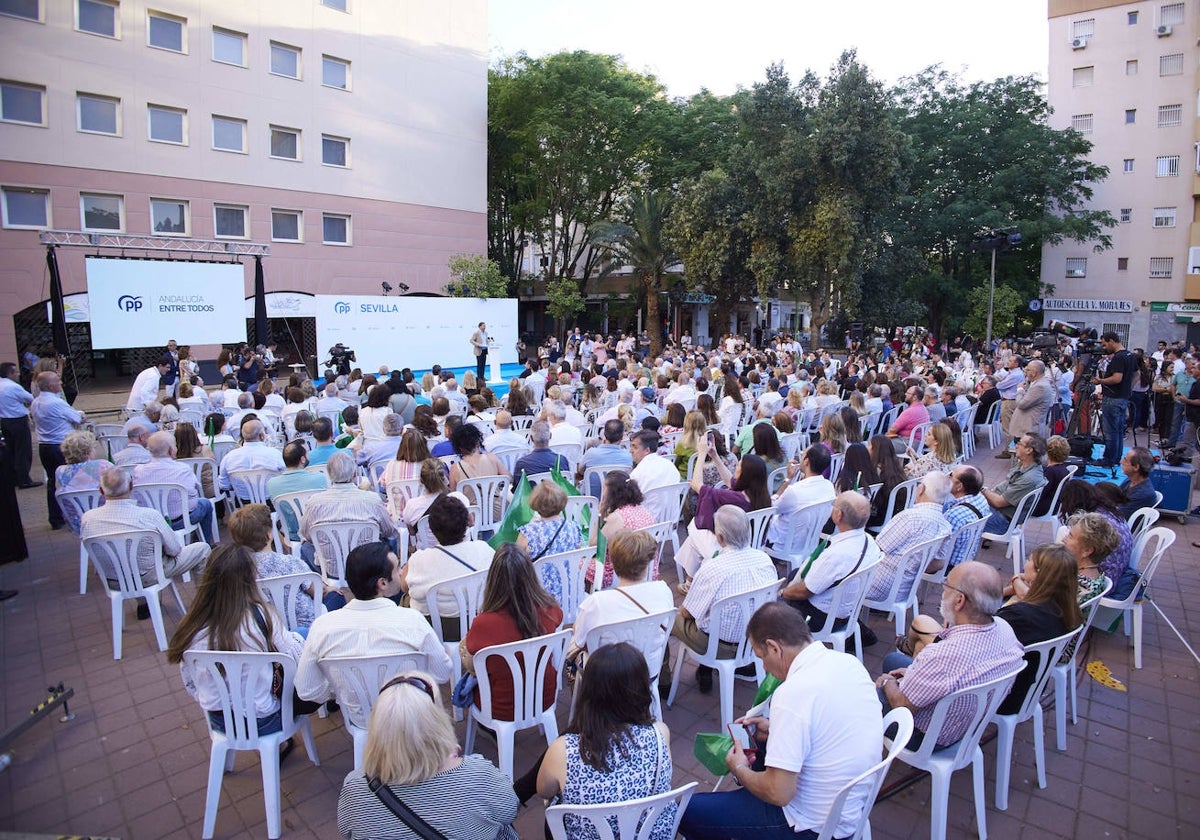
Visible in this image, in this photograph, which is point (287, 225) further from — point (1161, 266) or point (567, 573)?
point (1161, 266)

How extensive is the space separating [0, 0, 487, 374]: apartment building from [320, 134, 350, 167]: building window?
47 millimetres

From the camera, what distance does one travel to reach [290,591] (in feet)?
10.6

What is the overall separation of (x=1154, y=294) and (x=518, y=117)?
27342 mm

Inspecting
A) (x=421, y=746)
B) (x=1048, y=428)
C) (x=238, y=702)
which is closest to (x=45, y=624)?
(x=238, y=702)

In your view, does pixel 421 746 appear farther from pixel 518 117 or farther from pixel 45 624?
pixel 518 117

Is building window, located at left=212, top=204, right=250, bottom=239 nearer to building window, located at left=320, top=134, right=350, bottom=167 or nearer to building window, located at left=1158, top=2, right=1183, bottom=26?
building window, located at left=320, top=134, right=350, bottom=167

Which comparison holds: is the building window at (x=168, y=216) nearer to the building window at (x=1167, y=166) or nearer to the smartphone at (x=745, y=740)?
the smartphone at (x=745, y=740)

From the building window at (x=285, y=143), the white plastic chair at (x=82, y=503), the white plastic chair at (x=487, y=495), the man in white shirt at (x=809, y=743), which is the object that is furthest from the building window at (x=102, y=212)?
the man in white shirt at (x=809, y=743)

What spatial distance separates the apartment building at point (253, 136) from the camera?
16.2m

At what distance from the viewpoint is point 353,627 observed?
2516 millimetres

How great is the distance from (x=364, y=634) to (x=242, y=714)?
23.4 inches

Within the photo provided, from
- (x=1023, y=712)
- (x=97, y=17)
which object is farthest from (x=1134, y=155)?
(x=97, y=17)

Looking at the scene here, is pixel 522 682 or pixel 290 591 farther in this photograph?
pixel 290 591

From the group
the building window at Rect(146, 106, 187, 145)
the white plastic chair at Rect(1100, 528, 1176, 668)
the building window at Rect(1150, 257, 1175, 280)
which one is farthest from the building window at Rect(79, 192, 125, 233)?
the building window at Rect(1150, 257, 1175, 280)
